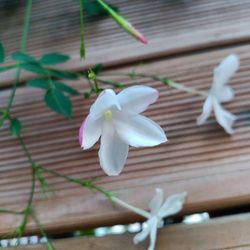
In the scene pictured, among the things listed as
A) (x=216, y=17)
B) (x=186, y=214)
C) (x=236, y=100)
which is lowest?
(x=186, y=214)

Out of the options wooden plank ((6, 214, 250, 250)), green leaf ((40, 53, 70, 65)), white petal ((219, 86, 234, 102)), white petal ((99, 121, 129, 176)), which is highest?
green leaf ((40, 53, 70, 65))

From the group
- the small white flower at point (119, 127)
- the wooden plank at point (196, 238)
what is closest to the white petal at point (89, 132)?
the small white flower at point (119, 127)

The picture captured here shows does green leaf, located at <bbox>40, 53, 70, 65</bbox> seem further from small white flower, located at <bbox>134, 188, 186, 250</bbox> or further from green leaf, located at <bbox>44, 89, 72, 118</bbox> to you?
small white flower, located at <bbox>134, 188, 186, 250</bbox>

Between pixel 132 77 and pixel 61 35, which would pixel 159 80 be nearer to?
pixel 132 77

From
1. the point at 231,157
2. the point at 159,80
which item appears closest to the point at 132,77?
the point at 159,80

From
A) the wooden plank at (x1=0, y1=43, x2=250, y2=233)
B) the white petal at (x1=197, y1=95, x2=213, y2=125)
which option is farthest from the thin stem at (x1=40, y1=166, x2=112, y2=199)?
the white petal at (x1=197, y1=95, x2=213, y2=125)

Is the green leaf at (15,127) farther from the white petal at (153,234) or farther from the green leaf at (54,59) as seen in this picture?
the white petal at (153,234)

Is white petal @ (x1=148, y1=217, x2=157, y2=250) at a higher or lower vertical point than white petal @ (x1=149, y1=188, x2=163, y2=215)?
lower
